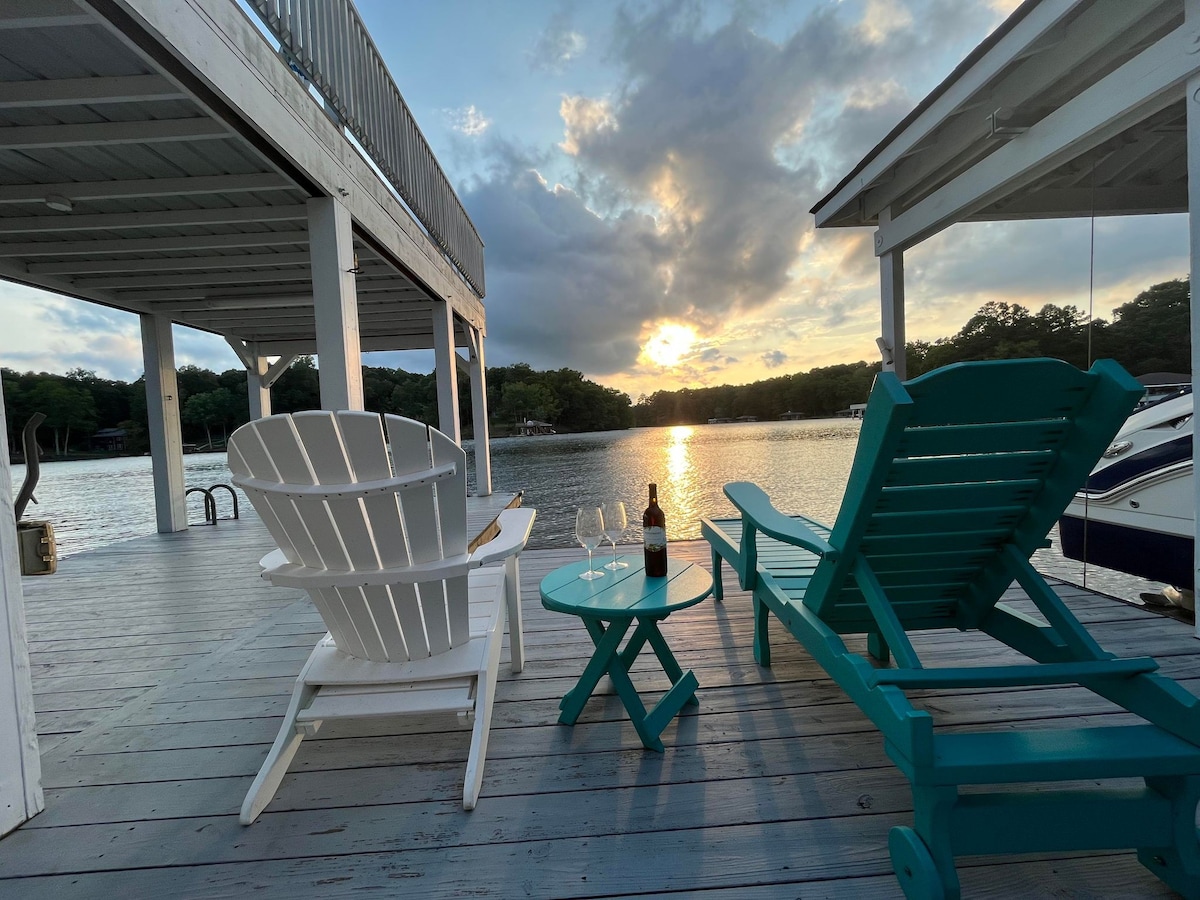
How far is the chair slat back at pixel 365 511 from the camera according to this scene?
1482mm

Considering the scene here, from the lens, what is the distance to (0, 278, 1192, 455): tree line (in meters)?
Result: 3.22

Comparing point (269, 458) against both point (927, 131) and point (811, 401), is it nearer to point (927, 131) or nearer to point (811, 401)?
point (927, 131)

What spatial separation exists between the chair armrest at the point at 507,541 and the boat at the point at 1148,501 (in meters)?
2.59

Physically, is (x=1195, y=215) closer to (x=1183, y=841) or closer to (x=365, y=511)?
(x=1183, y=841)

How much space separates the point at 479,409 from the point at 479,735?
629 cm

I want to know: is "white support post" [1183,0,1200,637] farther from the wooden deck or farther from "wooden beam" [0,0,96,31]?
"wooden beam" [0,0,96,31]

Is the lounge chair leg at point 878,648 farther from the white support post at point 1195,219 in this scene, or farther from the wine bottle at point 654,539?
the white support post at point 1195,219

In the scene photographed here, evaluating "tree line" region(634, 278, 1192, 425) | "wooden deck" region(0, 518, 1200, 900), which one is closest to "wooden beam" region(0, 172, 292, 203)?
"wooden deck" region(0, 518, 1200, 900)

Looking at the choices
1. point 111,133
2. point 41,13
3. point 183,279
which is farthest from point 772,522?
point 183,279

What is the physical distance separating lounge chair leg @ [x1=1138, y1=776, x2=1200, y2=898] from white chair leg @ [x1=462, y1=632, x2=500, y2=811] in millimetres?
1446

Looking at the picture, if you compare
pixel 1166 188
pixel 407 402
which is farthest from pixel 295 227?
pixel 407 402

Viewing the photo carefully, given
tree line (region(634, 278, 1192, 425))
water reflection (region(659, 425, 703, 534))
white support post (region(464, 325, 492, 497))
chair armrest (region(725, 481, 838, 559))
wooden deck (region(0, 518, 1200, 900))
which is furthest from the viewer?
water reflection (region(659, 425, 703, 534))

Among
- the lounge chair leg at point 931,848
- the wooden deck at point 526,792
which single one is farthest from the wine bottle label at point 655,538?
the lounge chair leg at point 931,848

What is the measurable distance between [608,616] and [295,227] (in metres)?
3.90
